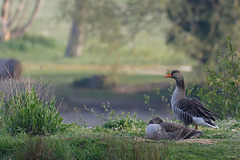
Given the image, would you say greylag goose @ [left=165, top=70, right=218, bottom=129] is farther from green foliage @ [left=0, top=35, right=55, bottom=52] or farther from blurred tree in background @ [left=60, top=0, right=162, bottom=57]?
green foliage @ [left=0, top=35, right=55, bottom=52]

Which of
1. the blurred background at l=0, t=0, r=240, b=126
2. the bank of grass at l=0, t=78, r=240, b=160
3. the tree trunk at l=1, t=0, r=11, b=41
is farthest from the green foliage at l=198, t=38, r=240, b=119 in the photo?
the tree trunk at l=1, t=0, r=11, b=41

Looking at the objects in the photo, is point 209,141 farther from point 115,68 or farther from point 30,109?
point 115,68

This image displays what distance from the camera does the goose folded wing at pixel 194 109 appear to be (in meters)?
8.81

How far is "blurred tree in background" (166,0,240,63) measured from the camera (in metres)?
25.4

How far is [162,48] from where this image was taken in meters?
45.3

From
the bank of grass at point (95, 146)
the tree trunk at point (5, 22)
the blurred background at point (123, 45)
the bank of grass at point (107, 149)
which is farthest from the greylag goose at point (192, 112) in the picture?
the tree trunk at point (5, 22)

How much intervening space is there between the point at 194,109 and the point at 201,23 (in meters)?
19.2

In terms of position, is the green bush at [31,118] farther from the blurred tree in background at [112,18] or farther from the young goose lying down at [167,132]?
the blurred tree in background at [112,18]

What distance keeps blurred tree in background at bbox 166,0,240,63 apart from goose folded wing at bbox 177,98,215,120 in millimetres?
16263

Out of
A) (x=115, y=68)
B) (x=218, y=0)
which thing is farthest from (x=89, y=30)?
(x=218, y=0)

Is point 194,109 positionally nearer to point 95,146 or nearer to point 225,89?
point 95,146

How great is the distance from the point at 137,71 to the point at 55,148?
29.2 metres

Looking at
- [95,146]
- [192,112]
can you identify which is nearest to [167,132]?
[192,112]

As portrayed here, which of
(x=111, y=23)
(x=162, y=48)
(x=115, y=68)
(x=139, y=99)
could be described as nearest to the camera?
(x=139, y=99)
